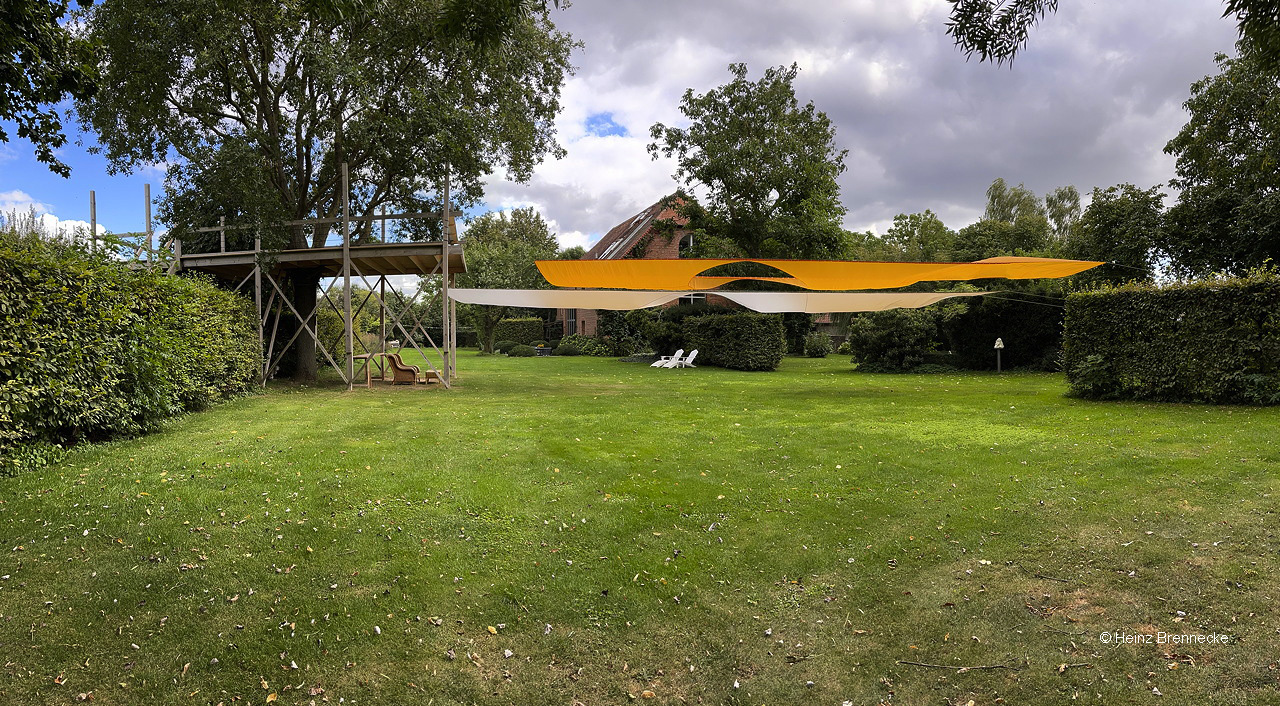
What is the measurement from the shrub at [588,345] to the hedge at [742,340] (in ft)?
23.0

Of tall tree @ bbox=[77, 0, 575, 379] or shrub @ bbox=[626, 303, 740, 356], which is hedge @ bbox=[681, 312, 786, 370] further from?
tall tree @ bbox=[77, 0, 575, 379]

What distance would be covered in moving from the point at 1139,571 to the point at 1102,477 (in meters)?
1.91

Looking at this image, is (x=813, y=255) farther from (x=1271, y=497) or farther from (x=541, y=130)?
(x=1271, y=497)

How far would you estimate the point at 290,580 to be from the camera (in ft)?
11.0

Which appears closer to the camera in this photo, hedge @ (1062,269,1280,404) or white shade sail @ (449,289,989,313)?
hedge @ (1062,269,1280,404)

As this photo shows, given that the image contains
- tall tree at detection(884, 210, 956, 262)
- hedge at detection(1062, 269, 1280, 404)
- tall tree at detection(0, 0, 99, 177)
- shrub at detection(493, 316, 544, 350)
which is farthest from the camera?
tall tree at detection(884, 210, 956, 262)

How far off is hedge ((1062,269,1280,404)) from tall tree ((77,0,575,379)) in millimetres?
9629

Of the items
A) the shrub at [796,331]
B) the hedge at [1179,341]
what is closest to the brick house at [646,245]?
the shrub at [796,331]

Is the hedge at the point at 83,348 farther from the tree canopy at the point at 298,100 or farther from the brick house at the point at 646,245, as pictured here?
the brick house at the point at 646,245

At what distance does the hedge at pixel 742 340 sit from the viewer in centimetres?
1789

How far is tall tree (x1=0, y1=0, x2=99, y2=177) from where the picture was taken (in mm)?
4477

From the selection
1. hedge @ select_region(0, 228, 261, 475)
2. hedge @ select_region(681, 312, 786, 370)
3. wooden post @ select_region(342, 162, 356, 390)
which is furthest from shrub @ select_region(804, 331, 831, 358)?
hedge @ select_region(0, 228, 261, 475)

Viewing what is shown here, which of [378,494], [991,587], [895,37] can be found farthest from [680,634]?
[895,37]

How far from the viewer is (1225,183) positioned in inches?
600
